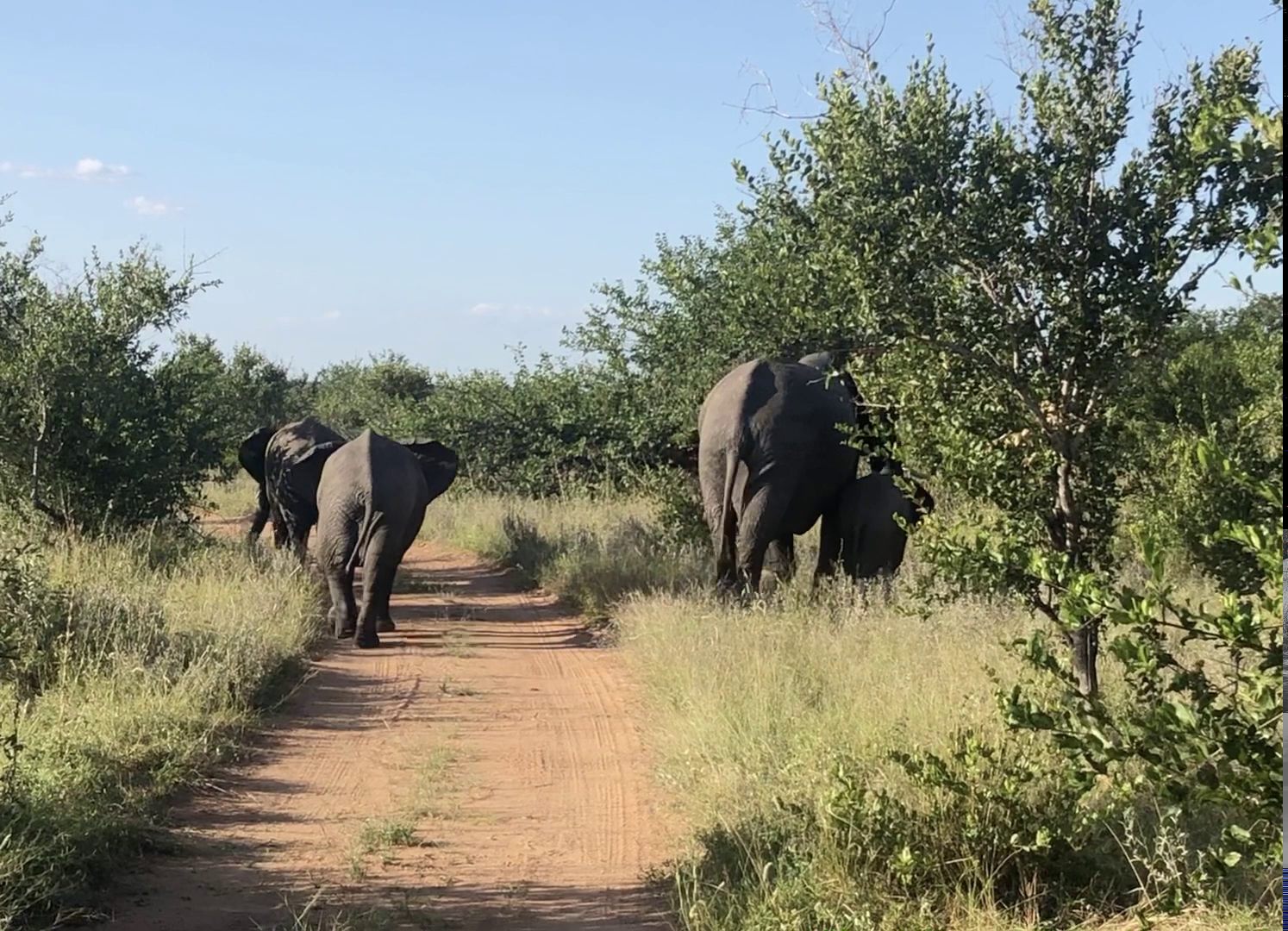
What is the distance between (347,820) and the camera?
648cm

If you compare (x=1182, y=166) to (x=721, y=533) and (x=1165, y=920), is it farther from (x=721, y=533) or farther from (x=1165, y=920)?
(x=721, y=533)

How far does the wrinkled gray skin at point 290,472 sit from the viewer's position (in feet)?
52.3

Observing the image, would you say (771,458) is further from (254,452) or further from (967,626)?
(254,452)

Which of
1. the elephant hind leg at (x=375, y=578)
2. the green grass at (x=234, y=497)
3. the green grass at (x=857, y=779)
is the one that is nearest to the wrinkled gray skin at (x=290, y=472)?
the elephant hind leg at (x=375, y=578)

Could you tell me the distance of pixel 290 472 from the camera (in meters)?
16.0

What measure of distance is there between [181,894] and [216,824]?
1.01 meters

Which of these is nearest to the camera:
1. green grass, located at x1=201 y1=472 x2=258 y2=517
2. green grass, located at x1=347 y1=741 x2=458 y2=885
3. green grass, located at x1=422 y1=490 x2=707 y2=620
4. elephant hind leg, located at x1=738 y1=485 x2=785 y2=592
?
green grass, located at x1=347 y1=741 x2=458 y2=885

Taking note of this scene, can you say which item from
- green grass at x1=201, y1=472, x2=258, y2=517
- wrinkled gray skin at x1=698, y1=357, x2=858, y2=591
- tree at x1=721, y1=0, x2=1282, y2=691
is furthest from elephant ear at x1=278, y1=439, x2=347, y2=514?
green grass at x1=201, y1=472, x2=258, y2=517

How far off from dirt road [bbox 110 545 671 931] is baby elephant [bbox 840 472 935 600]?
239 cm

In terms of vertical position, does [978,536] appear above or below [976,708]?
above

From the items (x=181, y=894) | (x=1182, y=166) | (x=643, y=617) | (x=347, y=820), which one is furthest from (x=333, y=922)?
(x=643, y=617)

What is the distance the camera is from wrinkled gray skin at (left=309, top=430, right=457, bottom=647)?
1211cm

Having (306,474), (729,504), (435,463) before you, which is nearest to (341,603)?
(435,463)

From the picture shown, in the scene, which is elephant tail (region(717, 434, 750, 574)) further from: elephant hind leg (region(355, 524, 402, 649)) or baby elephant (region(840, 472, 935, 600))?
elephant hind leg (region(355, 524, 402, 649))
